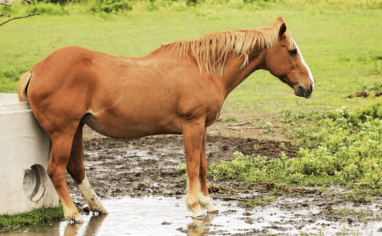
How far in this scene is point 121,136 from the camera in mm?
5406

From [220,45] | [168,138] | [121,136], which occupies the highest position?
[220,45]

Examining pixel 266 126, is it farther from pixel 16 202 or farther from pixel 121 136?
pixel 16 202

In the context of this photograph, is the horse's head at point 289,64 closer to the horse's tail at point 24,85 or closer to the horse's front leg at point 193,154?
the horse's front leg at point 193,154

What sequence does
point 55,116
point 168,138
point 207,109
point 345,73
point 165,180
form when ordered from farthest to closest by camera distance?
point 345,73 < point 168,138 < point 165,180 < point 207,109 < point 55,116

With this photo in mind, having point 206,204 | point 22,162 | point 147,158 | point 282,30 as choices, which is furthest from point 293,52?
point 147,158

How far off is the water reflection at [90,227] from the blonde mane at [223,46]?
2.04 metres

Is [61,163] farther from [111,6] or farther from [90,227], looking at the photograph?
[111,6]

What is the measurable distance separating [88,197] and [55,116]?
110cm

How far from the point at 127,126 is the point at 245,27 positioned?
1544 cm

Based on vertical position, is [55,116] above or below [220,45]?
below

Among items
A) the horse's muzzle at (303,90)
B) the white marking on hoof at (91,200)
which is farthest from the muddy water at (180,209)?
the horse's muzzle at (303,90)

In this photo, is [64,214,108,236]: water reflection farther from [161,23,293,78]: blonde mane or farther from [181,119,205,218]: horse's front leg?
[161,23,293,78]: blonde mane

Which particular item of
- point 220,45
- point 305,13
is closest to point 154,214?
point 220,45

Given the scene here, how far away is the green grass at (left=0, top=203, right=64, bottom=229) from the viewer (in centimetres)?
501
